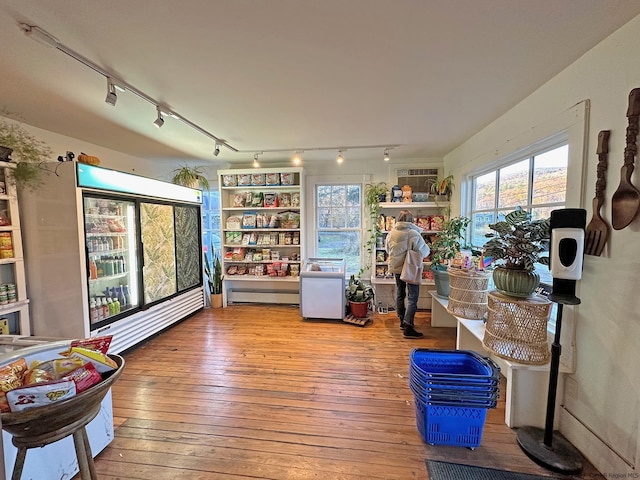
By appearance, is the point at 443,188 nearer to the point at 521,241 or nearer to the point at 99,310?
the point at 521,241

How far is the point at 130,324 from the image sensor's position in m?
3.10

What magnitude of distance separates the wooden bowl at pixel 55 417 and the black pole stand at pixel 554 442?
2276mm

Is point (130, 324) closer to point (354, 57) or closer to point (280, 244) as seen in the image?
point (280, 244)

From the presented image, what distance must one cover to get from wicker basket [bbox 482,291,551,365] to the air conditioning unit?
2817 millimetres

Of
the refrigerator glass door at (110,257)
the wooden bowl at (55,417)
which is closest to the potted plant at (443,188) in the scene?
the refrigerator glass door at (110,257)

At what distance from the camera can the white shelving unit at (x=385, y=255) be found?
4.29 meters

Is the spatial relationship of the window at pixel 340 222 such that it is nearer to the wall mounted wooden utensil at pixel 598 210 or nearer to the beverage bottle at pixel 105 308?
the beverage bottle at pixel 105 308

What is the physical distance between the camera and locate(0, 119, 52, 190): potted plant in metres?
2.45

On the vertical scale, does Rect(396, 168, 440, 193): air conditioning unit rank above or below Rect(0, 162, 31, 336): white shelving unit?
above

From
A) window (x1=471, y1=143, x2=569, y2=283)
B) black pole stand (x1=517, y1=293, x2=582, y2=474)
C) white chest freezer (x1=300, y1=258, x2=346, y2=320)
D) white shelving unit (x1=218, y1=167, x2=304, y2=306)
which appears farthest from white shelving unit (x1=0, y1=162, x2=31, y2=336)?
window (x1=471, y1=143, x2=569, y2=283)

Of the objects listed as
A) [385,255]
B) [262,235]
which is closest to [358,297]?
[385,255]

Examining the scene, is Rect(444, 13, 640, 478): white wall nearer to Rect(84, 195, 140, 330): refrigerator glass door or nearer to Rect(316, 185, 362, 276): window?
Rect(316, 185, 362, 276): window

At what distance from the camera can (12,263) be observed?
260cm

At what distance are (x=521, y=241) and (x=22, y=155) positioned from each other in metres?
4.11
